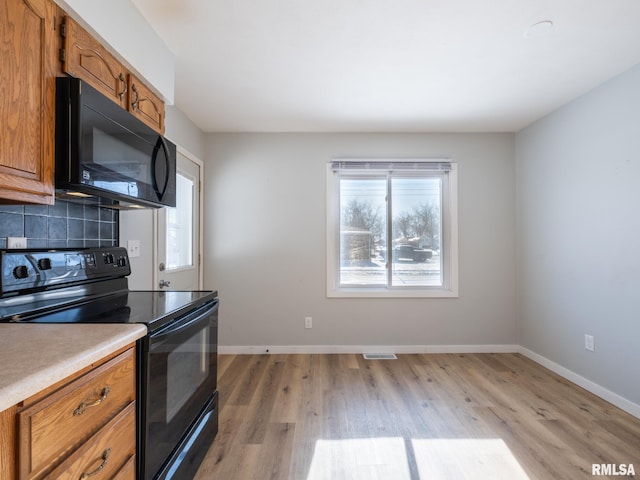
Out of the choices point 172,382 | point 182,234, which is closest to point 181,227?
point 182,234

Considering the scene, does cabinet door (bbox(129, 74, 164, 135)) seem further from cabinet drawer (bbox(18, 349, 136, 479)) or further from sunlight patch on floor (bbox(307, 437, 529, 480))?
sunlight patch on floor (bbox(307, 437, 529, 480))

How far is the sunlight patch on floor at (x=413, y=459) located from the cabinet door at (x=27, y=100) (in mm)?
1767

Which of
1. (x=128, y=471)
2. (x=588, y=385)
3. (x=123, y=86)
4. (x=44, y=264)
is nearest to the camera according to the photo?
(x=128, y=471)

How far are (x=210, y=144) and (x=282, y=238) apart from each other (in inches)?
50.6

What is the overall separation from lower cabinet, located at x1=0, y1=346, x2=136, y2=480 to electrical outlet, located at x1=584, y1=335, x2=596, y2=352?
314 cm

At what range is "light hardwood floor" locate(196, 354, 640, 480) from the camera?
1.69 m

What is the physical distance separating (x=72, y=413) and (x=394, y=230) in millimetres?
3082

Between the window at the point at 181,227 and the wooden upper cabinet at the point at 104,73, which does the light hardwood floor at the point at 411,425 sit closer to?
the window at the point at 181,227

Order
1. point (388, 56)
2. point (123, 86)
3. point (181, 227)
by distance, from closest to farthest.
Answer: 1. point (123, 86)
2. point (388, 56)
3. point (181, 227)

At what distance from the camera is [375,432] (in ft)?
6.53

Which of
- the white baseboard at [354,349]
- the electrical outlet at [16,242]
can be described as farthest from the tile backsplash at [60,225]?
the white baseboard at [354,349]

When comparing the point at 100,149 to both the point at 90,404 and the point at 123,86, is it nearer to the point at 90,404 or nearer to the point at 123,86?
the point at 123,86

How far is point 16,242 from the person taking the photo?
1322 mm

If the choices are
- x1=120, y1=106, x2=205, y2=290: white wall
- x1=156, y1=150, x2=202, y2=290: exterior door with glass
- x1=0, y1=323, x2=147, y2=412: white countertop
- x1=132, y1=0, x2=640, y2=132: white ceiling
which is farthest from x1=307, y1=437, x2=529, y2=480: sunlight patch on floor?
x1=132, y1=0, x2=640, y2=132: white ceiling
